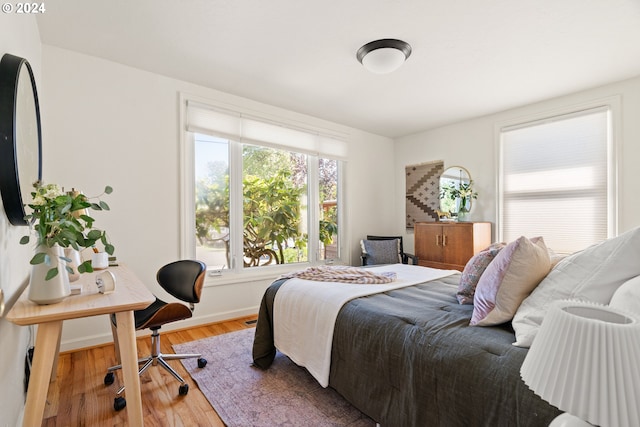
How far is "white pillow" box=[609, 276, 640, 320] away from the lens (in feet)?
2.78

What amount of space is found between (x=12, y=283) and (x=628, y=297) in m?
2.39

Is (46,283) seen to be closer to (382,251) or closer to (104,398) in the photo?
(104,398)

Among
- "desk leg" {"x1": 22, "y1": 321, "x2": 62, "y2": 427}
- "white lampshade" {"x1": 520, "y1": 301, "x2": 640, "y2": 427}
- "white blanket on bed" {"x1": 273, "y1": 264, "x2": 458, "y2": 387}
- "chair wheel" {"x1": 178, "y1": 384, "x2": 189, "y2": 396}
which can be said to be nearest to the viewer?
"white lampshade" {"x1": 520, "y1": 301, "x2": 640, "y2": 427}

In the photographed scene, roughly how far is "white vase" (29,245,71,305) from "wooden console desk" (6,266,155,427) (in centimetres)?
3

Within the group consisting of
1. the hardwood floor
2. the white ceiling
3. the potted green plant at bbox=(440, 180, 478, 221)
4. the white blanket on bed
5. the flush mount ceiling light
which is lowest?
the hardwood floor

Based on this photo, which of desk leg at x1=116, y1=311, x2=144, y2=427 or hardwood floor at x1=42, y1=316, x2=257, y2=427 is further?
hardwood floor at x1=42, y1=316, x2=257, y2=427

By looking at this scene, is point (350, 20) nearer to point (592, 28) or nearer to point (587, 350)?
point (592, 28)

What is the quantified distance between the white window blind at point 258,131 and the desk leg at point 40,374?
7.78 ft

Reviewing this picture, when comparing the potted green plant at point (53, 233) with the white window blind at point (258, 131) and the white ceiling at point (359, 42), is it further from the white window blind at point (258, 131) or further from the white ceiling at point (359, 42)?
the white window blind at point (258, 131)

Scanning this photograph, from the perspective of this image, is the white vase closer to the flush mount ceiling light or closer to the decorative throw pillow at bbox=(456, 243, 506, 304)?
the decorative throw pillow at bbox=(456, 243, 506, 304)

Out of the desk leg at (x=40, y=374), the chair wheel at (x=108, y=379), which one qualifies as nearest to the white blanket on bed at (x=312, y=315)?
the chair wheel at (x=108, y=379)

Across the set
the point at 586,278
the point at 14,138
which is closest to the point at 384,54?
the point at 586,278

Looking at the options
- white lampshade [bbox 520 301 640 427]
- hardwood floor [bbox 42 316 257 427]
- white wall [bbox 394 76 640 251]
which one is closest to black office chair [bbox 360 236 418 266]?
white wall [bbox 394 76 640 251]

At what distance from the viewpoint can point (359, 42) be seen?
2391 mm
